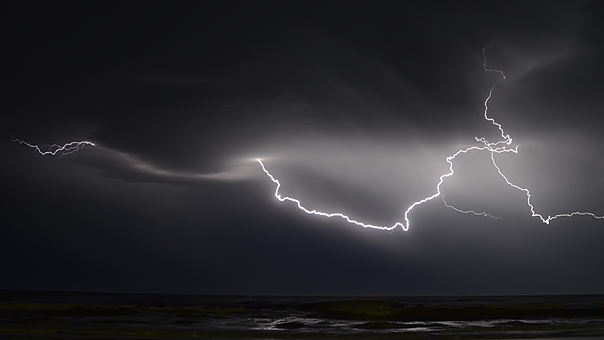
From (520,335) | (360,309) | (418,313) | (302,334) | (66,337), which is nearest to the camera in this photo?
(66,337)

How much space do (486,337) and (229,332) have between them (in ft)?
24.8

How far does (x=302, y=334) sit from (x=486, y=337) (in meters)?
5.28

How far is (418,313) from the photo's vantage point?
2514 cm

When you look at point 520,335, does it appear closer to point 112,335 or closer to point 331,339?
point 331,339

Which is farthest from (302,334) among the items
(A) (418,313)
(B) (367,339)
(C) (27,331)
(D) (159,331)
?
(A) (418,313)

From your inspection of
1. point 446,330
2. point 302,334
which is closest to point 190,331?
point 302,334

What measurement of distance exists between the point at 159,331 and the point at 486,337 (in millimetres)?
9621

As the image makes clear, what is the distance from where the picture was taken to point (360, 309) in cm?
2722

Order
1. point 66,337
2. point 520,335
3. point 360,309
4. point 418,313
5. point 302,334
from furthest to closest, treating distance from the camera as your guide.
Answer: point 360,309 < point 418,313 < point 302,334 < point 520,335 < point 66,337

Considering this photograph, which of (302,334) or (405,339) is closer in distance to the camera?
(405,339)

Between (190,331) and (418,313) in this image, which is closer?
(190,331)

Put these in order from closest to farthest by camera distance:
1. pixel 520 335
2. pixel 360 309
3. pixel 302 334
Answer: pixel 520 335 < pixel 302 334 < pixel 360 309

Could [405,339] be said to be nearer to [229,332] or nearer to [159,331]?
[229,332]

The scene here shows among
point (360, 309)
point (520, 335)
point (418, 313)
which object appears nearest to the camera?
point (520, 335)
